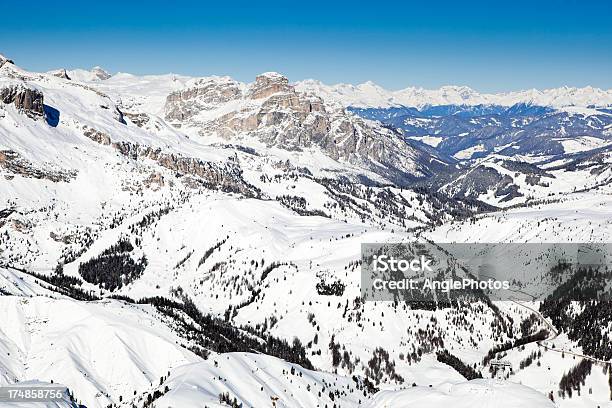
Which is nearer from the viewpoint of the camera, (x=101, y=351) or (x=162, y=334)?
(x=101, y=351)

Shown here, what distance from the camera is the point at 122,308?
17525 centimetres

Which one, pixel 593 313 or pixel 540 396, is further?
pixel 593 313

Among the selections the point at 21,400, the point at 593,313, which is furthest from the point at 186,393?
the point at 593,313

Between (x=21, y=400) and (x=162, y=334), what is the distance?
72688mm

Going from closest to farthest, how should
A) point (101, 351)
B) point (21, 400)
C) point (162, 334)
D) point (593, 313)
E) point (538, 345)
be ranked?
1. point (21, 400)
2. point (101, 351)
3. point (162, 334)
4. point (538, 345)
5. point (593, 313)

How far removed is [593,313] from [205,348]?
131431 millimetres

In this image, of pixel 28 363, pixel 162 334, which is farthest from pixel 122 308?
pixel 28 363

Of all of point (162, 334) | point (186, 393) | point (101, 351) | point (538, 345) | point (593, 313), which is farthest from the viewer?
point (593, 313)

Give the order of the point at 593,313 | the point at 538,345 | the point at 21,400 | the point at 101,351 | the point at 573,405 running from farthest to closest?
the point at 593,313 → the point at 538,345 → the point at 101,351 → the point at 573,405 → the point at 21,400

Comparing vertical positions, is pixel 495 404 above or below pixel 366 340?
above

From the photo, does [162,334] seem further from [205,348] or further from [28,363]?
[28,363]

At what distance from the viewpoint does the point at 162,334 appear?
156 meters

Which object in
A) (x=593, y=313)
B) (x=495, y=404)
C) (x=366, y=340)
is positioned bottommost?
(x=366, y=340)

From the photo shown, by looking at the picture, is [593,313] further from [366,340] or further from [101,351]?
[101,351]
